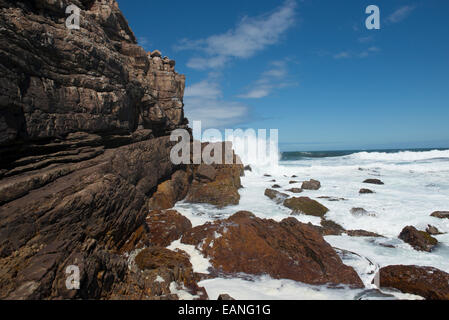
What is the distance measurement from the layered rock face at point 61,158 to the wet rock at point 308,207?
8.09 m

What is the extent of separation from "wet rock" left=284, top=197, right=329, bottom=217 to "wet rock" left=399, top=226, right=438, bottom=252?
3515 millimetres

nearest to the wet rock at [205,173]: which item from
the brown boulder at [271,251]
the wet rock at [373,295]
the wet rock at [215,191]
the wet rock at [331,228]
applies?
the wet rock at [215,191]

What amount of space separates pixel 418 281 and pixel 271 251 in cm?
336

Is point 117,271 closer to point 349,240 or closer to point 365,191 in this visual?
point 349,240

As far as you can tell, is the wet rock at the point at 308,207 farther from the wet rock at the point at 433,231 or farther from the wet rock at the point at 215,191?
the wet rock at the point at 433,231

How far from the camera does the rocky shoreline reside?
3983 mm

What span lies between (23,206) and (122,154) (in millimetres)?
4479

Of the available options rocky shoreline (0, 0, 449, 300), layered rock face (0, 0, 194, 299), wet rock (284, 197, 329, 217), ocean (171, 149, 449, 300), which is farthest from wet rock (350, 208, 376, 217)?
layered rock face (0, 0, 194, 299)

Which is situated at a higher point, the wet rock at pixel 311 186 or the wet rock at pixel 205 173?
the wet rock at pixel 205 173

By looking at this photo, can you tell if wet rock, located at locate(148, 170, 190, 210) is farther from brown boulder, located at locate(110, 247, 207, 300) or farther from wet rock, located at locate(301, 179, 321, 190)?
wet rock, located at locate(301, 179, 321, 190)

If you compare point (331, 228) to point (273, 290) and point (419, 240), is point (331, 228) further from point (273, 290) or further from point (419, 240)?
point (273, 290)

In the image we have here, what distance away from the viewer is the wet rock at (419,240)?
739 centimetres

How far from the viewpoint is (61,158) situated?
20.4 feet
